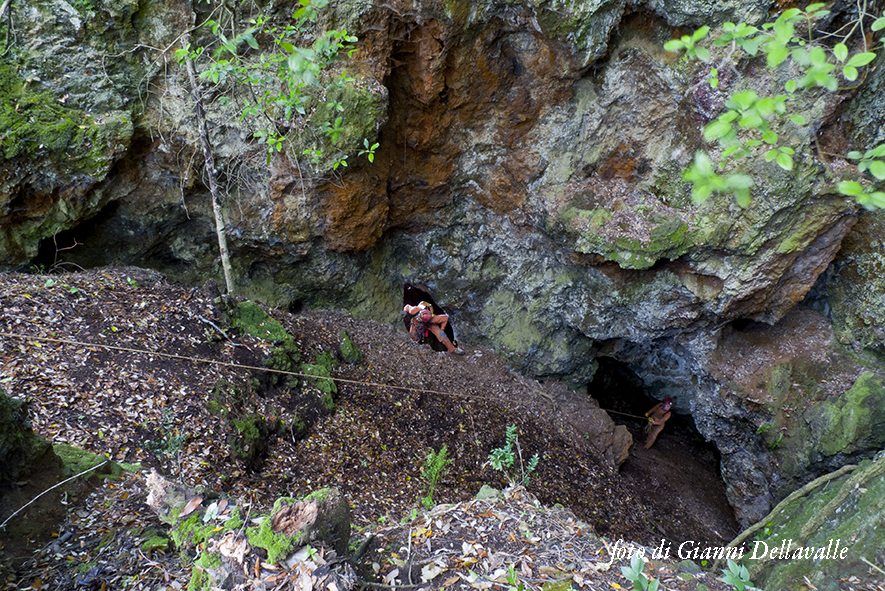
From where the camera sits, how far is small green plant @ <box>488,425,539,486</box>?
16.7 ft

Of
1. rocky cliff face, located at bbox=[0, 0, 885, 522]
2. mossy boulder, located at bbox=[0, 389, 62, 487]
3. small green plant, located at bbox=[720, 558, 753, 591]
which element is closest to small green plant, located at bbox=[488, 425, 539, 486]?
small green plant, located at bbox=[720, 558, 753, 591]

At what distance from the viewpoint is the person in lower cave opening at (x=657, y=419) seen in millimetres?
8867

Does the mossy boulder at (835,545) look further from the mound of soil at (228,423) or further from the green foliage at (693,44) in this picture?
the green foliage at (693,44)

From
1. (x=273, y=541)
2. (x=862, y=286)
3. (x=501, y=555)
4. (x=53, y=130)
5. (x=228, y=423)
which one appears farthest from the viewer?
(x=862, y=286)

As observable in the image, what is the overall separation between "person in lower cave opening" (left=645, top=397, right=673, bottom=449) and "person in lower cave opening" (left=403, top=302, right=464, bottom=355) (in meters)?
4.24

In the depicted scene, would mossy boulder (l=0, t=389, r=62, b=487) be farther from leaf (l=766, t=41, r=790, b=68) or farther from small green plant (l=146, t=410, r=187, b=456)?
leaf (l=766, t=41, r=790, b=68)

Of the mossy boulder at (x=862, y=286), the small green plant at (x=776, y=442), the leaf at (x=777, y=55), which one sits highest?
the leaf at (x=777, y=55)

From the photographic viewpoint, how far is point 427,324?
8031 millimetres

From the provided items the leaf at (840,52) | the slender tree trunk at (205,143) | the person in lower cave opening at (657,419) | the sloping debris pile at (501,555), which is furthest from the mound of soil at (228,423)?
the leaf at (840,52)

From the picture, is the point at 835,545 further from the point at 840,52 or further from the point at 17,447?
the point at 17,447

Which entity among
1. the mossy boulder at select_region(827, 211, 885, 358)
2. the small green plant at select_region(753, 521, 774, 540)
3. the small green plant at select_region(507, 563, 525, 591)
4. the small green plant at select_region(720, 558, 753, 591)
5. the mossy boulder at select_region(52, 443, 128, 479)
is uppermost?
the mossy boulder at select_region(827, 211, 885, 358)

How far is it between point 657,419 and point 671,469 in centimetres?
108

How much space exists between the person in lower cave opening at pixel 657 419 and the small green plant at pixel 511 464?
4535 mm

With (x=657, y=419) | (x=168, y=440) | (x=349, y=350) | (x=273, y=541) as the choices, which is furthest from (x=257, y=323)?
(x=657, y=419)
